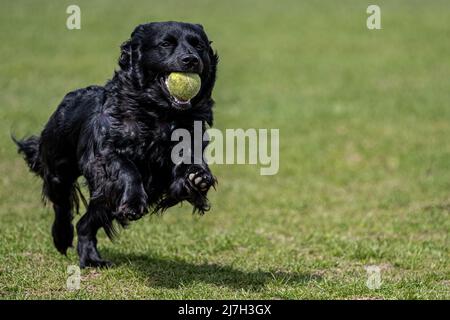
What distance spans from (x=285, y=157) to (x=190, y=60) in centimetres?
854

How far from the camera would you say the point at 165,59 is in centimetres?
667

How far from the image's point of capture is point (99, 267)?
7547 mm

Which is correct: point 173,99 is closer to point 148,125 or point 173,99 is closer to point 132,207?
point 148,125

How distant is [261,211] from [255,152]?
3787 mm

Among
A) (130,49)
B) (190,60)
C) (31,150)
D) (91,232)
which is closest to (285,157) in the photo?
(31,150)

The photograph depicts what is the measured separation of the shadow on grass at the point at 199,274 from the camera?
711cm

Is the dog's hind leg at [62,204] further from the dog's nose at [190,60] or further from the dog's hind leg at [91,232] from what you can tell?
the dog's nose at [190,60]

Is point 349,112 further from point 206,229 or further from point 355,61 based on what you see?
point 206,229

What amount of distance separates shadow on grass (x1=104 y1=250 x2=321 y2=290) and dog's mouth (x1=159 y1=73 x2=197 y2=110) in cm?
146

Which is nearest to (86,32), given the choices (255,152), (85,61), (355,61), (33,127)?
(85,61)

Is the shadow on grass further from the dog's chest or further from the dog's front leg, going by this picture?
the dog's chest

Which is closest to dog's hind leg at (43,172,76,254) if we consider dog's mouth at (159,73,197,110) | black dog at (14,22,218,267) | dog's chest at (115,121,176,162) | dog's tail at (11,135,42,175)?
dog's tail at (11,135,42,175)

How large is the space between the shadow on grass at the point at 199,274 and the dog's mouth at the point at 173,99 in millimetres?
1462

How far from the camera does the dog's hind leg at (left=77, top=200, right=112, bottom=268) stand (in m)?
7.59
